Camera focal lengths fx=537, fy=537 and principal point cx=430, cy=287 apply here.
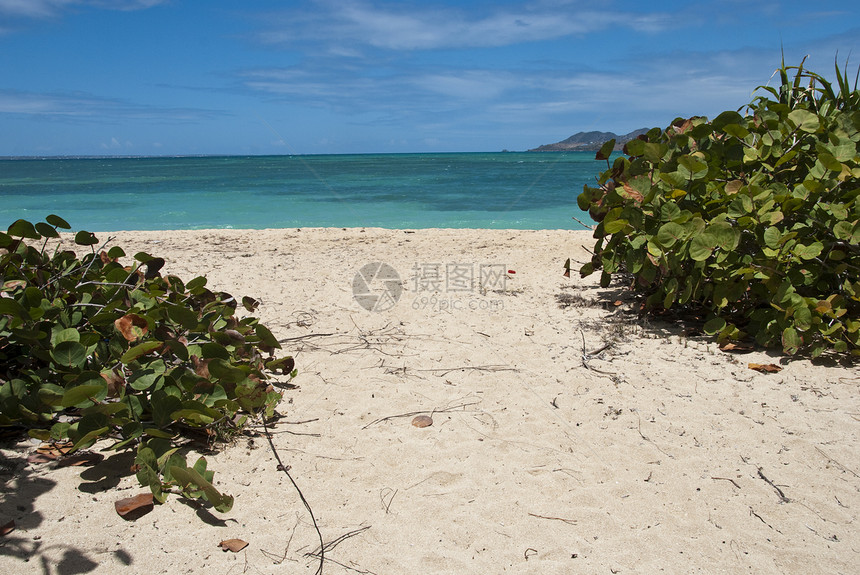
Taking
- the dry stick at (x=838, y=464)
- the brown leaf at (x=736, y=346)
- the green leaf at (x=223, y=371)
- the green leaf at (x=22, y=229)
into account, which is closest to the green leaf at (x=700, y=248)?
the brown leaf at (x=736, y=346)

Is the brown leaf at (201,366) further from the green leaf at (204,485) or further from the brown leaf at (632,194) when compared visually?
the brown leaf at (632,194)

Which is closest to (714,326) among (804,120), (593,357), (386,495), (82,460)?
(593,357)

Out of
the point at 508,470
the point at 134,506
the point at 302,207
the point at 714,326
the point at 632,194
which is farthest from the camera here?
the point at 302,207

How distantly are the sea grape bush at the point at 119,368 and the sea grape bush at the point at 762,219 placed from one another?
2478 mm

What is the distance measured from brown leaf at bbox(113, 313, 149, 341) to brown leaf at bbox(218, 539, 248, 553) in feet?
3.08

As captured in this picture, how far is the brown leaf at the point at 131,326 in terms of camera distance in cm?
221

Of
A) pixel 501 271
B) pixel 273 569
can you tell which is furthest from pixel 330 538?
pixel 501 271

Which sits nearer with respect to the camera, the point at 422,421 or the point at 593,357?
the point at 422,421

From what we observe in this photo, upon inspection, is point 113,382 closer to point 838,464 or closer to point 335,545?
point 335,545

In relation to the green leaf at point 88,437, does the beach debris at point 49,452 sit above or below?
below

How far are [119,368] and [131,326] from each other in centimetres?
18

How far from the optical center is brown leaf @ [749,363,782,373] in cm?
288

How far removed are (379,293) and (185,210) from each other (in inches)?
508

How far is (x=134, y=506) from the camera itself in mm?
1850
